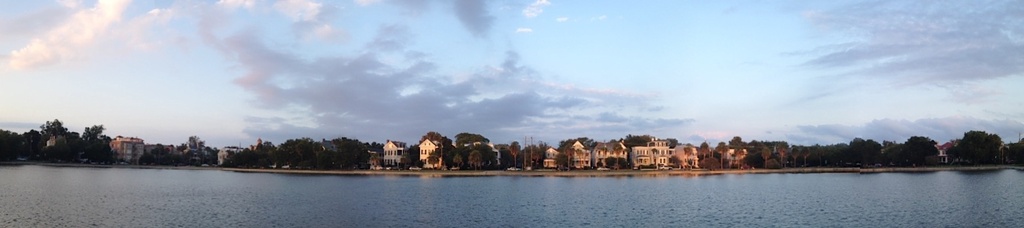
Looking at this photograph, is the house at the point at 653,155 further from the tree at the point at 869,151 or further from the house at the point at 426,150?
the house at the point at 426,150

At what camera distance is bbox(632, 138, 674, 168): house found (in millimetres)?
145500

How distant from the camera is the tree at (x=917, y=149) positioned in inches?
5113

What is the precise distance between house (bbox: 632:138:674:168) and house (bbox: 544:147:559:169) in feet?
55.4

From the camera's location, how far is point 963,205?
4709 centimetres

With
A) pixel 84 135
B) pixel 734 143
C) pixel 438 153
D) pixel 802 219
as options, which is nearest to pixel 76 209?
pixel 802 219

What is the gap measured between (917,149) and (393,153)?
339 feet

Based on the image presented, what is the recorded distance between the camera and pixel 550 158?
149 m

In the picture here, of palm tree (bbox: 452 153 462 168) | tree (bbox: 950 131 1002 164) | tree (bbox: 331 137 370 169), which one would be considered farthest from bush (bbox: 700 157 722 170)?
tree (bbox: 331 137 370 169)

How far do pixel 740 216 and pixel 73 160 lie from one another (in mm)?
171565

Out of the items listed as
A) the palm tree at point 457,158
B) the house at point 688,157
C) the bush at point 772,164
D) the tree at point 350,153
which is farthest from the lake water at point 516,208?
the house at point 688,157

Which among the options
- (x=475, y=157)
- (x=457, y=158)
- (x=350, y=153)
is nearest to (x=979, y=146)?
(x=475, y=157)

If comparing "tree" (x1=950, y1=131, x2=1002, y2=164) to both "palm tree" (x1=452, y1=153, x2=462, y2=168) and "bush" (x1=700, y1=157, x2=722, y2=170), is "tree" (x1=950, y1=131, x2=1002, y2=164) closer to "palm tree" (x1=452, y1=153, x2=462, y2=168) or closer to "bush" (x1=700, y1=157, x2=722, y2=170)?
"bush" (x1=700, y1=157, x2=722, y2=170)

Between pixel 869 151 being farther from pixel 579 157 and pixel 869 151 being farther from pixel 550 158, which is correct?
pixel 550 158

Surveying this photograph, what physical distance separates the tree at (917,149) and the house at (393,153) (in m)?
99.5
